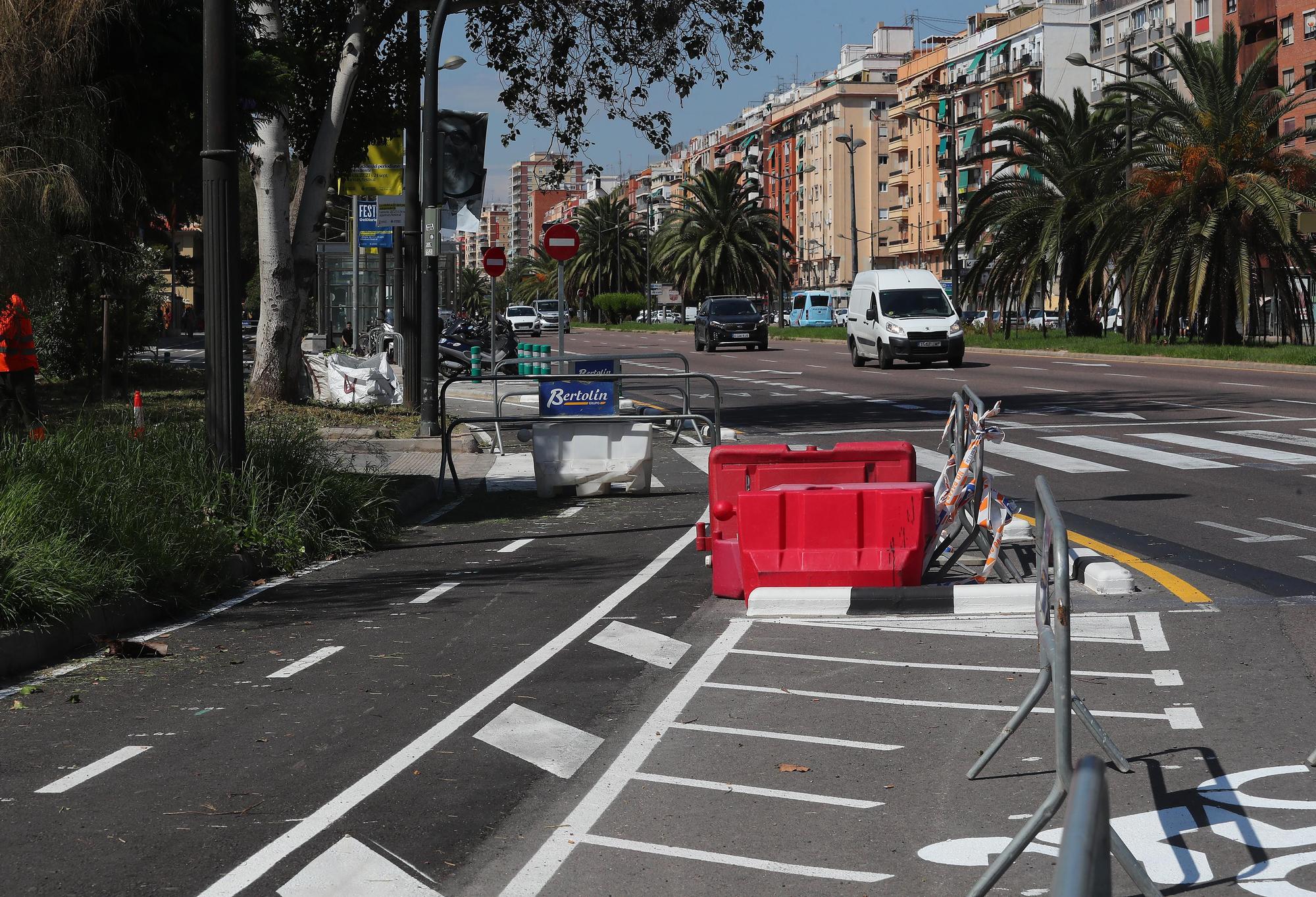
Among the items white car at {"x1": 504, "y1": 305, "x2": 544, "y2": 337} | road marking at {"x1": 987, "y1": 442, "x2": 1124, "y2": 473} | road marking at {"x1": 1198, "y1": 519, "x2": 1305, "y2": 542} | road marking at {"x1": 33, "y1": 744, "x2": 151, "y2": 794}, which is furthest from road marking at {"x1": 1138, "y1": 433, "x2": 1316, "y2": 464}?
white car at {"x1": 504, "y1": 305, "x2": 544, "y2": 337}

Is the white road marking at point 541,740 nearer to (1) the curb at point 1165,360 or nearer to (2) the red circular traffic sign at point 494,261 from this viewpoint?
(2) the red circular traffic sign at point 494,261

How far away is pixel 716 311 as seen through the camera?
5625 centimetres

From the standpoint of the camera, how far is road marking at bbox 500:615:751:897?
447 centimetres

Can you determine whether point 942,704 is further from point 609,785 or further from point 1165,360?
point 1165,360

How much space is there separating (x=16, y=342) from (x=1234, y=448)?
13843mm

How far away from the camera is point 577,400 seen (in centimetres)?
1669

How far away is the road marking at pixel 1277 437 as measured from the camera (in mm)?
17281

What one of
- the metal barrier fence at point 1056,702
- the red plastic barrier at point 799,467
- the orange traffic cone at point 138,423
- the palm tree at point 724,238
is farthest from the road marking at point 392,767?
the palm tree at point 724,238

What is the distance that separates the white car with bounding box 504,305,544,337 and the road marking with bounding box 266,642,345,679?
75.3 m

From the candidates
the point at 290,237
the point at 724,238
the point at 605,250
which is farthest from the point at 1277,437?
the point at 605,250

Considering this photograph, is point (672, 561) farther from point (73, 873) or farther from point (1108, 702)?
point (73, 873)

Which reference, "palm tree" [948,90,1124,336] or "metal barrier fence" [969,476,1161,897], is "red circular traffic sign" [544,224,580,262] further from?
"palm tree" [948,90,1124,336]

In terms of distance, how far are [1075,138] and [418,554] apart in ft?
148

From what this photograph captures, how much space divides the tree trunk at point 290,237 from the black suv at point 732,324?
107ft
